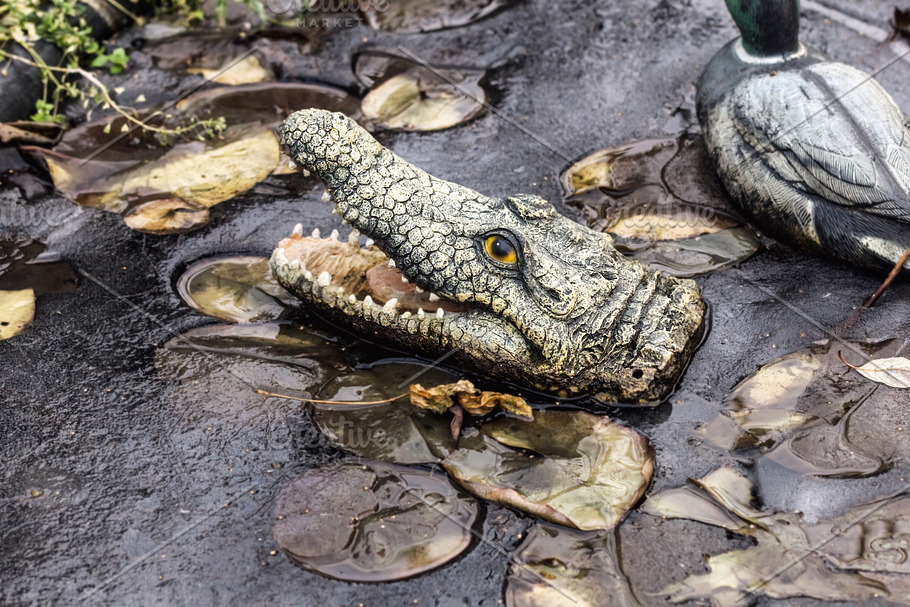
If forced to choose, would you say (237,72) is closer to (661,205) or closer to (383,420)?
(661,205)

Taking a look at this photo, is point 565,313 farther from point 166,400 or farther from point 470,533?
point 166,400

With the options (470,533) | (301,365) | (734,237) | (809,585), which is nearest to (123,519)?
(301,365)

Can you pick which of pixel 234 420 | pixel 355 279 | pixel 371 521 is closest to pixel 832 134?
pixel 355 279

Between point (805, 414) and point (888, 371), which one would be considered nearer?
point (805, 414)

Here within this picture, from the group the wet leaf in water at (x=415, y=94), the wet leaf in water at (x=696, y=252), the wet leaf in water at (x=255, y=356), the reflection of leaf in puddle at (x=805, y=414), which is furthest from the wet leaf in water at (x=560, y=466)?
the wet leaf in water at (x=415, y=94)

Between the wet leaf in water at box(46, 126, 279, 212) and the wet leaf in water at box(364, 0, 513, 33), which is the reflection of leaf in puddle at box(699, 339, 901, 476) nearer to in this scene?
the wet leaf in water at box(46, 126, 279, 212)

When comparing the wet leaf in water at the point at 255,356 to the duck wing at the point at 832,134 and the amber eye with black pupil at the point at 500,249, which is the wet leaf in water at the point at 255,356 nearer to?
the amber eye with black pupil at the point at 500,249
